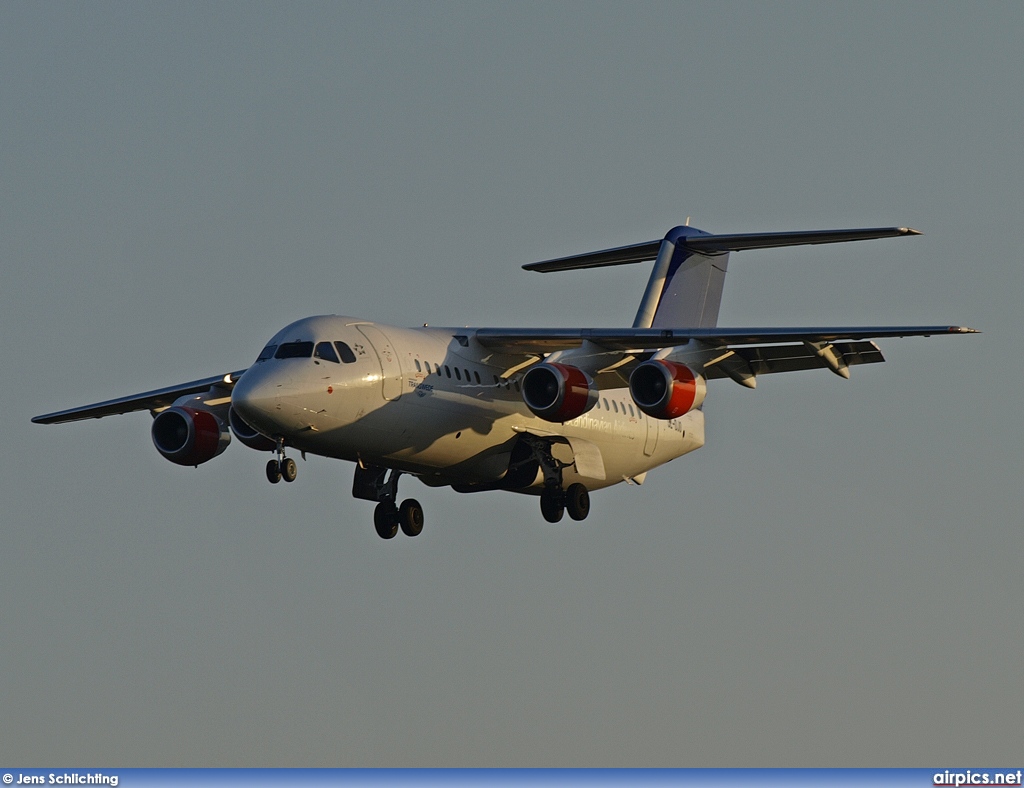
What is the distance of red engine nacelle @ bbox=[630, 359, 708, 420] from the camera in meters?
20.2

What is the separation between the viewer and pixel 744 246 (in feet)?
75.5

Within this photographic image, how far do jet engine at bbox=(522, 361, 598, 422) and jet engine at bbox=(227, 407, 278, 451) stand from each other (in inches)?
113

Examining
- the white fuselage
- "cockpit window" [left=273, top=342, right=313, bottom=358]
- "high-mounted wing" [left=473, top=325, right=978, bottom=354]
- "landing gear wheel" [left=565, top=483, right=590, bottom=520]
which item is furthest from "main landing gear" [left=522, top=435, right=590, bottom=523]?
"cockpit window" [left=273, top=342, right=313, bottom=358]

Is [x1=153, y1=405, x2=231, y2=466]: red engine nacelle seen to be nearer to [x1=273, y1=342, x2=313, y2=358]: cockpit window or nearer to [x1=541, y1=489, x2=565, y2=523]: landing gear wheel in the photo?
[x1=273, y1=342, x2=313, y2=358]: cockpit window

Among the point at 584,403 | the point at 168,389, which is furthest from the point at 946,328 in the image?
the point at 168,389

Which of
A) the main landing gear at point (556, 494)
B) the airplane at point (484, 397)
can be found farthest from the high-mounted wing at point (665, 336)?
the main landing gear at point (556, 494)

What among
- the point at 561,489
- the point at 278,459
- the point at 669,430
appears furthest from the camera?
the point at 669,430

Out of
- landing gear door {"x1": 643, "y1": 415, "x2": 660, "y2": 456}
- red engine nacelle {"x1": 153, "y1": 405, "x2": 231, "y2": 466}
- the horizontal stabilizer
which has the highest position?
the horizontal stabilizer

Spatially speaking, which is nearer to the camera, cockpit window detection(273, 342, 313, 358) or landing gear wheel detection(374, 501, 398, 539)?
cockpit window detection(273, 342, 313, 358)

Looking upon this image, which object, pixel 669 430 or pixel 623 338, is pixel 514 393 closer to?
pixel 623 338

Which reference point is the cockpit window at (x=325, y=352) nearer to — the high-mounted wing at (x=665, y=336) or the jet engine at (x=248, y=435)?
the jet engine at (x=248, y=435)

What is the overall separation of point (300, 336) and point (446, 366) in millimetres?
1829

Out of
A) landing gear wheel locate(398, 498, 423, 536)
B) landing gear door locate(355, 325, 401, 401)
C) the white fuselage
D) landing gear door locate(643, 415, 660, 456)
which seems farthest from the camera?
landing gear door locate(643, 415, 660, 456)

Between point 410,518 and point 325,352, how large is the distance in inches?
135
